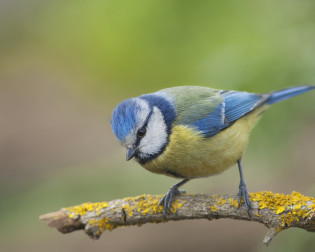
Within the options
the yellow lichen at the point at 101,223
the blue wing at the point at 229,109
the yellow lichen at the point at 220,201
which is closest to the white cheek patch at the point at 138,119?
the blue wing at the point at 229,109

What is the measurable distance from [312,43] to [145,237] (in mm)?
2287

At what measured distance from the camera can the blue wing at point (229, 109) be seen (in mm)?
3152

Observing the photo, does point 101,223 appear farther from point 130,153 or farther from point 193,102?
point 193,102

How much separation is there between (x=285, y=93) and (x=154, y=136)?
3.16ft

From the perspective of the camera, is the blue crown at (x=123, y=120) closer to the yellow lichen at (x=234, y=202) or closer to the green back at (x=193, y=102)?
the green back at (x=193, y=102)

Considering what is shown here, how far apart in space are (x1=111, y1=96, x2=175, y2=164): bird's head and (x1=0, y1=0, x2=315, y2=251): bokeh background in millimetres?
516

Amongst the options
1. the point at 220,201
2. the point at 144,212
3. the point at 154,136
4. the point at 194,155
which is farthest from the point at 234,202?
the point at 154,136

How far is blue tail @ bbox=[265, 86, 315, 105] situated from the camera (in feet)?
10.2

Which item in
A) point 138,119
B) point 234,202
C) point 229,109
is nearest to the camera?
point 234,202

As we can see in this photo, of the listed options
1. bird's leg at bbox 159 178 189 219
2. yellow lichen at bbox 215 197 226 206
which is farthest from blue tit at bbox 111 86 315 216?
yellow lichen at bbox 215 197 226 206

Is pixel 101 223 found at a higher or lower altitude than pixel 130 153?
lower

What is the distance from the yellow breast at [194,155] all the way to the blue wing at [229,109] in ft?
0.28

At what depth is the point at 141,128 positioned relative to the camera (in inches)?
117

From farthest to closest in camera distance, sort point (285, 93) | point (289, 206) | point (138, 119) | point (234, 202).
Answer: point (285, 93), point (138, 119), point (234, 202), point (289, 206)
